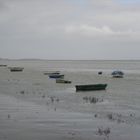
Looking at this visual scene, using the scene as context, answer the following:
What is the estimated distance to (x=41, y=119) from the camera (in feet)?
97.5

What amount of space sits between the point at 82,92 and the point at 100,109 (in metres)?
23.0

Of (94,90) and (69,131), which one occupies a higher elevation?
(94,90)

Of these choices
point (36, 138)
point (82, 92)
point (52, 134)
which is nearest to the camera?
point (36, 138)

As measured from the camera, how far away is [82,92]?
202ft

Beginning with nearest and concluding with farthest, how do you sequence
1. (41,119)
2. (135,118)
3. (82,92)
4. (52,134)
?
(52,134)
(41,119)
(135,118)
(82,92)

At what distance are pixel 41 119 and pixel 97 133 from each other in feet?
21.5

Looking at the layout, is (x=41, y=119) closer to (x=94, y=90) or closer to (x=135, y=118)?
(x=135, y=118)

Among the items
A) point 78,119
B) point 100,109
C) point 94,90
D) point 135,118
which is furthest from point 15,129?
point 94,90

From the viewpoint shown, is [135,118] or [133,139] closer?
[133,139]

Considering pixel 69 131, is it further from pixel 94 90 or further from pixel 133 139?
pixel 94 90

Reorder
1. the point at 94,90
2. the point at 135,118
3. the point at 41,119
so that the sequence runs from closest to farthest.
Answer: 1. the point at 41,119
2. the point at 135,118
3. the point at 94,90

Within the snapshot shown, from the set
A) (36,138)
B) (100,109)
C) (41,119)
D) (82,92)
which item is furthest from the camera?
(82,92)

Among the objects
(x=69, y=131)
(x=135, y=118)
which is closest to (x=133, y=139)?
(x=69, y=131)

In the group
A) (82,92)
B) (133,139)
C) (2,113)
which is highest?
(82,92)
